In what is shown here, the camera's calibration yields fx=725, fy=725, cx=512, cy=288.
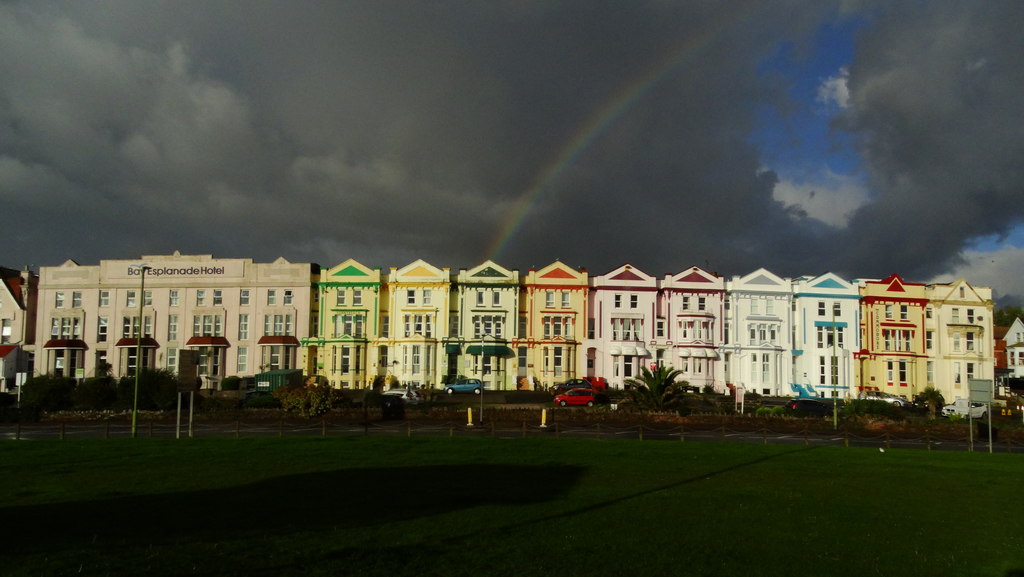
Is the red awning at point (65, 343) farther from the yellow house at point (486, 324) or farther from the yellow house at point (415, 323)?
the yellow house at point (486, 324)

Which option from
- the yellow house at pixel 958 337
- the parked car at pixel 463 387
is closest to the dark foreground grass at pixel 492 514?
the parked car at pixel 463 387

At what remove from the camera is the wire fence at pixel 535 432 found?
113ft

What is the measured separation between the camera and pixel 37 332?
70312mm

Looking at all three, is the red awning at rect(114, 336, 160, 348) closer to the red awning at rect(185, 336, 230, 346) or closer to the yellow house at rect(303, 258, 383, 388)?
the red awning at rect(185, 336, 230, 346)

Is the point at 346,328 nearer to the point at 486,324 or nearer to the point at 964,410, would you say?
the point at 486,324

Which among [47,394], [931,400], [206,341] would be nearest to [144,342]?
[206,341]

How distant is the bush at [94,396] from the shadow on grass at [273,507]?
3599 cm

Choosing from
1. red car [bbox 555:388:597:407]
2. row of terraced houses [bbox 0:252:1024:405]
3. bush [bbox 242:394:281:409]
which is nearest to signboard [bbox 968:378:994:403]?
red car [bbox 555:388:597:407]

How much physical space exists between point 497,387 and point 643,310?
1600 centimetres

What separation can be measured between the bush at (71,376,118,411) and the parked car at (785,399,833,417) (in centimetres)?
4530

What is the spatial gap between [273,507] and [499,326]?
53.3 meters

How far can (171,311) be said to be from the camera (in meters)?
70.6

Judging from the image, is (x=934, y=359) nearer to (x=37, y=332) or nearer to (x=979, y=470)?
(x=979, y=470)

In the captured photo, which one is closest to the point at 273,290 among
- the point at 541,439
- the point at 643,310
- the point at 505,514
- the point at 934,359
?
the point at 643,310
